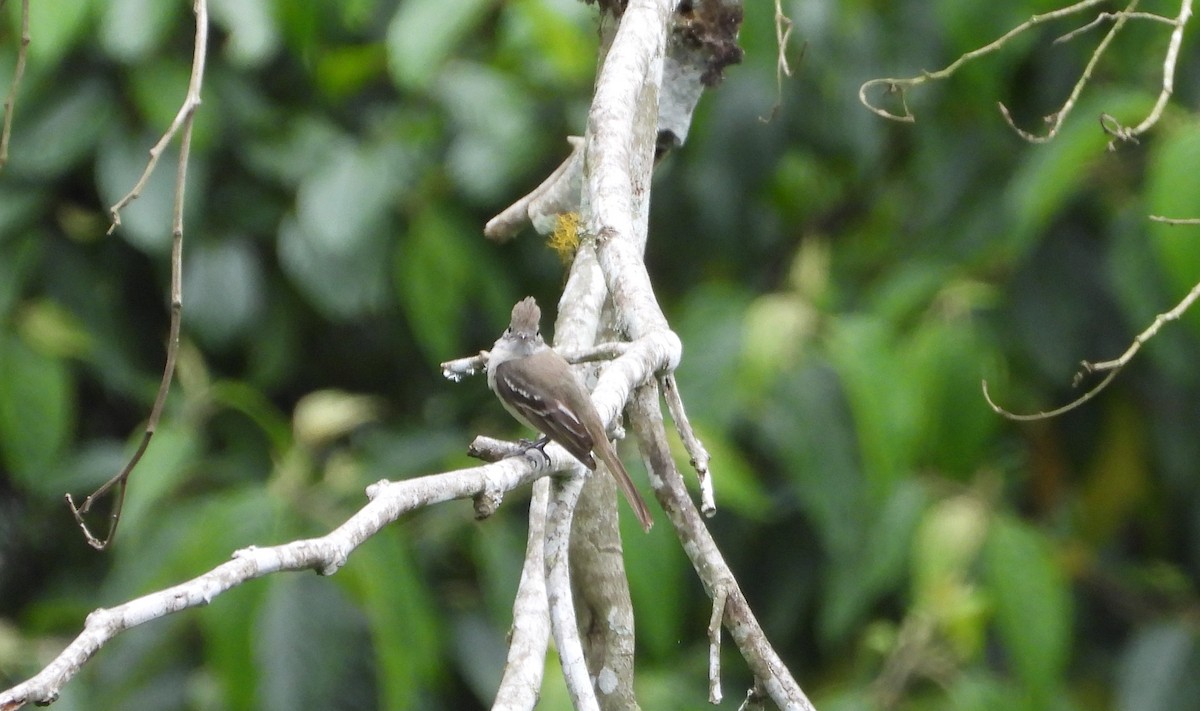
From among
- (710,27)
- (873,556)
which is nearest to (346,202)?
(710,27)

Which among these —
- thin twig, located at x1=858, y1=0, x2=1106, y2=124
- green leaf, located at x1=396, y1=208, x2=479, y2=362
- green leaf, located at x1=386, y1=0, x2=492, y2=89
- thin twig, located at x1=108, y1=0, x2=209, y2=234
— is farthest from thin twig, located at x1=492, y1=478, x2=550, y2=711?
green leaf, located at x1=396, y1=208, x2=479, y2=362

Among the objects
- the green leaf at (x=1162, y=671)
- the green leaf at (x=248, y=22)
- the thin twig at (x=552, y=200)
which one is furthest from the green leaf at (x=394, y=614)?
the green leaf at (x=1162, y=671)

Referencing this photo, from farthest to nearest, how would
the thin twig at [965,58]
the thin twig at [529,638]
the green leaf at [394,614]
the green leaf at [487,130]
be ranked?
1. the green leaf at [487,130]
2. the green leaf at [394,614]
3. the thin twig at [965,58]
4. the thin twig at [529,638]

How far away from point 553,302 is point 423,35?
1.36 m

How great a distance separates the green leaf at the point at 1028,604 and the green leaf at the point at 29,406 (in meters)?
3.05

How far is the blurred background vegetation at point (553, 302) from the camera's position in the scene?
4.20 m

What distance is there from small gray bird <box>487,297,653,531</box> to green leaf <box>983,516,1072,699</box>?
6.13 ft

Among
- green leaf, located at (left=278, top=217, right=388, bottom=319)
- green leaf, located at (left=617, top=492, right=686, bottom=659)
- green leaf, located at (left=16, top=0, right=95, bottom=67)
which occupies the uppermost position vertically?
green leaf, located at (left=16, top=0, right=95, bottom=67)

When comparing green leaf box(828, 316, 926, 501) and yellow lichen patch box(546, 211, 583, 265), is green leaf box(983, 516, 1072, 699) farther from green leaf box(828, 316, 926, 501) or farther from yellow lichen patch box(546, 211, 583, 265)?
yellow lichen patch box(546, 211, 583, 265)

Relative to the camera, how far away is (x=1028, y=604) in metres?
4.36

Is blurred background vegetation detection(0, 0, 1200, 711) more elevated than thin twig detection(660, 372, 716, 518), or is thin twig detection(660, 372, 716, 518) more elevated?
blurred background vegetation detection(0, 0, 1200, 711)

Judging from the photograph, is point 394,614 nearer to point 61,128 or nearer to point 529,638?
point 61,128

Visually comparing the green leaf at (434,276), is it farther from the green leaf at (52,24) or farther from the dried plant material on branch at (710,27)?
the dried plant material on branch at (710,27)

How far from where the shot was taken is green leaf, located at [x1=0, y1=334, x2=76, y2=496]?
4.43 meters
